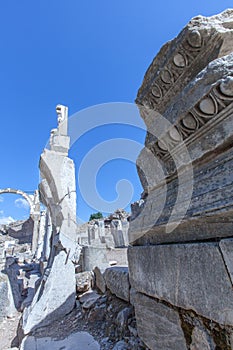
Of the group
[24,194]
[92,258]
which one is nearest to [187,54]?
[92,258]

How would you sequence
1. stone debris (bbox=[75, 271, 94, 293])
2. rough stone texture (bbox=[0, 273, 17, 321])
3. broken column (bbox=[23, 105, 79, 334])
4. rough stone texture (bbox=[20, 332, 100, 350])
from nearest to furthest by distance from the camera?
rough stone texture (bbox=[20, 332, 100, 350]) → broken column (bbox=[23, 105, 79, 334]) → stone debris (bbox=[75, 271, 94, 293]) → rough stone texture (bbox=[0, 273, 17, 321])

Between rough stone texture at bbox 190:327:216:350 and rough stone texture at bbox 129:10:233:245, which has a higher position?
rough stone texture at bbox 129:10:233:245

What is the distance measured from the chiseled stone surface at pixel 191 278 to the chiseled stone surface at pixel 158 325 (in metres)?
0.09

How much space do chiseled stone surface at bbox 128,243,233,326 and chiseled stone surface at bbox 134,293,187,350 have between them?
92mm

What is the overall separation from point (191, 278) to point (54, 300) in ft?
10.6

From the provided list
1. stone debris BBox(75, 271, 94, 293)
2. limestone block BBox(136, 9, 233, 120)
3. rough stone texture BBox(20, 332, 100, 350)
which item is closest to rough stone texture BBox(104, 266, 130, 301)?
rough stone texture BBox(20, 332, 100, 350)

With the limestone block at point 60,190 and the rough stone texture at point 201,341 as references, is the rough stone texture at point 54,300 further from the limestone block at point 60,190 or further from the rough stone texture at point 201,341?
the rough stone texture at point 201,341

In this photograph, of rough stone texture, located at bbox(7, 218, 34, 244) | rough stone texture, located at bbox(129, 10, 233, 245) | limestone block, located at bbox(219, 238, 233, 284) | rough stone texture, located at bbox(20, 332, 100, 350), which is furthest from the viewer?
rough stone texture, located at bbox(7, 218, 34, 244)

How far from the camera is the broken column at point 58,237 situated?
3.38 metres

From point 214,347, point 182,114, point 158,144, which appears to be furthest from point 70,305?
point 182,114

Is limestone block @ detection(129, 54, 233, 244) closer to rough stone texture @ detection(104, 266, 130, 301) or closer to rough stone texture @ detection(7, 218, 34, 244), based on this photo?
rough stone texture @ detection(104, 266, 130, 301)

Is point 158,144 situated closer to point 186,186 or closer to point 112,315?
point 186,186

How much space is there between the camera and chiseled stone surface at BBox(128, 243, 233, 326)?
3.12ft

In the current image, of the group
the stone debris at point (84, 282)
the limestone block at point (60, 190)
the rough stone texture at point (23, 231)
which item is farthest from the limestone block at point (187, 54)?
the rough stone texture at point (23, 231)
